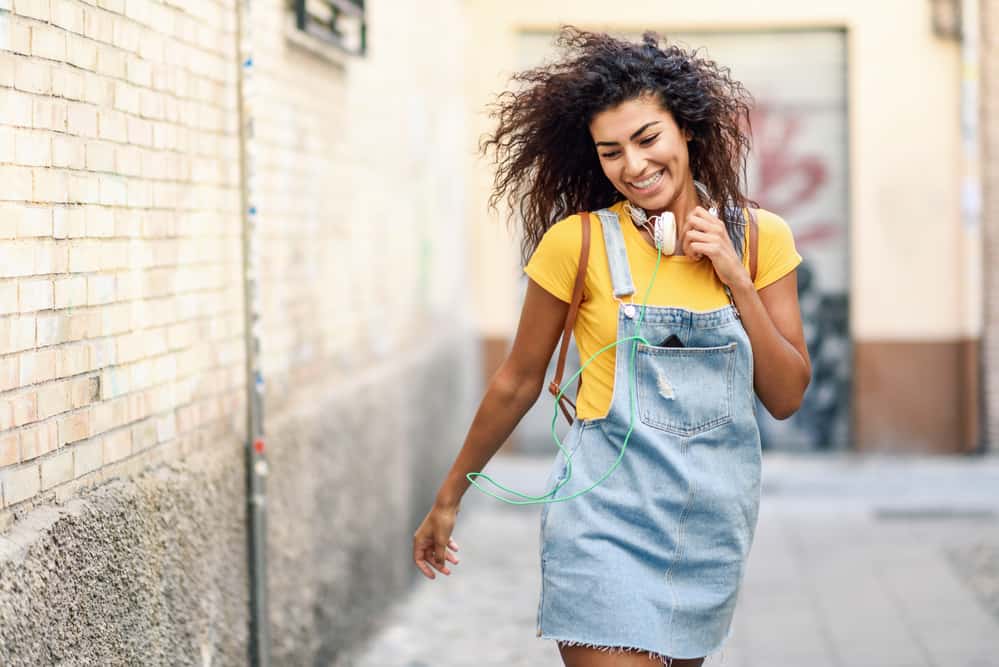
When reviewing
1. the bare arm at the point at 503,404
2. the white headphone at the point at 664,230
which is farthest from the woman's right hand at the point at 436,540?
the white headphone at the point at 664,230

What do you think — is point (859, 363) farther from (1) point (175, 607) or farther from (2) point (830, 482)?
(1) point (175, 607)

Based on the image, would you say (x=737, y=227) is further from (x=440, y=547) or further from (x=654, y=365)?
(x=440, y=547)

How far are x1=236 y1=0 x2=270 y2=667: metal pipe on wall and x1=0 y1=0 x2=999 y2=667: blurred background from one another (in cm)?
1

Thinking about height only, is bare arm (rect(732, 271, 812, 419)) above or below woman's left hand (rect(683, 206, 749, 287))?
below

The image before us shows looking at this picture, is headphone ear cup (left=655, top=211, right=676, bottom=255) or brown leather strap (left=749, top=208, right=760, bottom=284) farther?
brown leather strap (left=749, top=208, right=760, bottom=284)

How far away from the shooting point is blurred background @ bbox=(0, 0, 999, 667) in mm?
3266

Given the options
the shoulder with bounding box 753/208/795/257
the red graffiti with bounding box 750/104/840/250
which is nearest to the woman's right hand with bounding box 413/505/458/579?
the shoulder with bounding box 753/208/795/257

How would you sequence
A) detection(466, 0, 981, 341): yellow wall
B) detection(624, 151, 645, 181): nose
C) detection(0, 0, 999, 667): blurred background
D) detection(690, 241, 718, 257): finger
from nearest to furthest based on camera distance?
detection(690, 241, 718, 257): finger < detection(624, 151, 645, 181): nose < detection(0, 0, 999, 667): blurred background < detection(466, 0, 981, 341): yellow wall

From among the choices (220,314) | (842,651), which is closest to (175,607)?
(220,314)

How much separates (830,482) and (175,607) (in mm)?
7028

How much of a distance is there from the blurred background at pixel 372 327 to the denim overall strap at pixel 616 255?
3.29ft

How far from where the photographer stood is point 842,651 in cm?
594

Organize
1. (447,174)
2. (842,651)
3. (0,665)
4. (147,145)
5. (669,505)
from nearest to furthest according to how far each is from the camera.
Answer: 1. (0,665)
2. (669,505)
3. (147,145)
4. (842,651)
5. (447,174)

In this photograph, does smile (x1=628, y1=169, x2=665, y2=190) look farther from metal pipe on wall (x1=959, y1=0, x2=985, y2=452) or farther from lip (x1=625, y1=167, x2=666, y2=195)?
metal pipe on wall (x1=959, y1=0, x2=985, y2=452)
